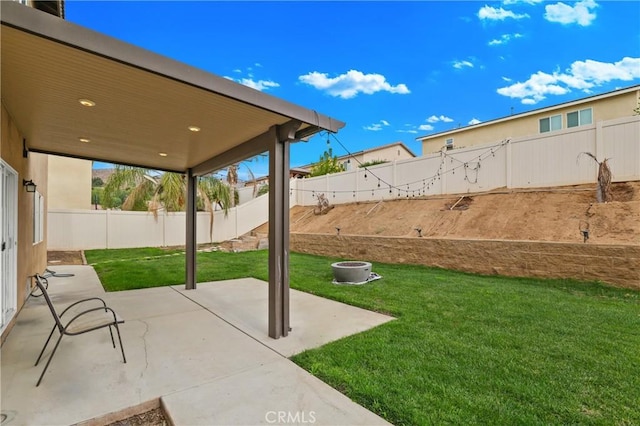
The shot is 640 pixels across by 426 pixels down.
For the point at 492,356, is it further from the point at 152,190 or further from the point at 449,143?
the point at 449,143

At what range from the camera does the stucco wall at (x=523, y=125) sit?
48.1 ft

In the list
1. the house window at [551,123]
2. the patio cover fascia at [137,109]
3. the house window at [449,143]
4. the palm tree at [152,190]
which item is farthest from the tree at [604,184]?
the palm tree at [152,190]

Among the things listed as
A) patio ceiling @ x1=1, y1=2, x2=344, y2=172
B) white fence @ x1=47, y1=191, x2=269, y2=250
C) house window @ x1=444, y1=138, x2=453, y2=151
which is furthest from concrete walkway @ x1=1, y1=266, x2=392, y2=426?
house window @ x1=444, y1=138, x2=453, y2=151

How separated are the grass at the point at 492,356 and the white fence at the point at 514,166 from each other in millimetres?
4364

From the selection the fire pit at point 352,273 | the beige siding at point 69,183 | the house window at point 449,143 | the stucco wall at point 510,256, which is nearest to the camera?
the stucco wall at point 510,256

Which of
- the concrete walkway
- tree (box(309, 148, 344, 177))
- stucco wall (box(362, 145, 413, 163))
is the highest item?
stucco wall (box(362, 145, 413, 163))

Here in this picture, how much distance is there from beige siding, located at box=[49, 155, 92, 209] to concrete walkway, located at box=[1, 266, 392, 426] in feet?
42.6

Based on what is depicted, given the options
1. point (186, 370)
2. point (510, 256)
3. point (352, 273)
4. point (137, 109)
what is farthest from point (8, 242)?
point (510, 256)

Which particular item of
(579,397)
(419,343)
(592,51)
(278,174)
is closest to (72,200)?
(278,174)

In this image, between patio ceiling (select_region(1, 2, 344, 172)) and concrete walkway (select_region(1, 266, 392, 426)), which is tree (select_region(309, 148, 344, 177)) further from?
concrete walkway (select_region(1, 266, 392, 426))

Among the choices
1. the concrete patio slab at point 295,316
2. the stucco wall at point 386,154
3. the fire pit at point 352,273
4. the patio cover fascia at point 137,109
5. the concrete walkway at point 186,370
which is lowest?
the concrete patio slab at point 295,316

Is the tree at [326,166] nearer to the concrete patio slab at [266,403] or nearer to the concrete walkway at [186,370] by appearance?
the concrete walkway at [186,370]

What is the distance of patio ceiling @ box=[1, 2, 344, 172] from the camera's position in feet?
7.63

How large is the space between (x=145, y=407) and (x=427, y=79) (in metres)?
27.4
